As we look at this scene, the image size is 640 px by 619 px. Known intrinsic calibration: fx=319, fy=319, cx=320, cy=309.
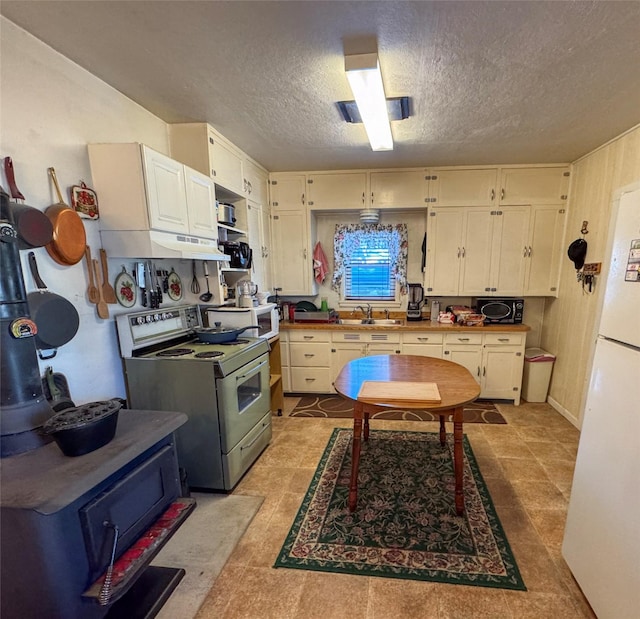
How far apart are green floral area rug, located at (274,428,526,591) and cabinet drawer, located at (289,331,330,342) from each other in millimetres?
1347

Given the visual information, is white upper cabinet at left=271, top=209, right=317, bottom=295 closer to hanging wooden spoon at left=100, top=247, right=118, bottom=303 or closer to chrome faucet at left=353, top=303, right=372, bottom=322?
chrome faucet at left=353, top=303, right=372, bottom=322

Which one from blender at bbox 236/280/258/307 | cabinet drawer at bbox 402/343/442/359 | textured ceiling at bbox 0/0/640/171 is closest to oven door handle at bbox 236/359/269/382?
blender at bbox 236/280/258/307

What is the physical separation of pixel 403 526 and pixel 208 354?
160 cm

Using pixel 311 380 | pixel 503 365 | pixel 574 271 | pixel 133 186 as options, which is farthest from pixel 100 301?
pixel 574 271

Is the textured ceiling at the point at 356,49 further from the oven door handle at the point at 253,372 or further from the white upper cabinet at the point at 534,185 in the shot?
the oven door handle at the point at 253,372

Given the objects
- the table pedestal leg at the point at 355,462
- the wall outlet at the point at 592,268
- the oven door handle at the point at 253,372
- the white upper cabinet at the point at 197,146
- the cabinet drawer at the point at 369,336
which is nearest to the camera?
the table pedestal leg at the point at 355,462

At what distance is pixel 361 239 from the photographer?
404cm

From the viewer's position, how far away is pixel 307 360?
→ 3.68m

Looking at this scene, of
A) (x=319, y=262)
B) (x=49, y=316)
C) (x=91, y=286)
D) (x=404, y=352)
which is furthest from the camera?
(x=319, y=262)

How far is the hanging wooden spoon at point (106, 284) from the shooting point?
6.01ft

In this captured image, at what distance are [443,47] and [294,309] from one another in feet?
9.02

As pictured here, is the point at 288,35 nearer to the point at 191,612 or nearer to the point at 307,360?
the point at 191,612

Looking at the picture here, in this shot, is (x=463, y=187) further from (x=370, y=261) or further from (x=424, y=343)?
(x=424, y=343)

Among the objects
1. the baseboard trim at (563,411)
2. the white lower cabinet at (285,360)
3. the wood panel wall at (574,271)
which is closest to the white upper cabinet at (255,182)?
the white lower cabinet at (285,360)
